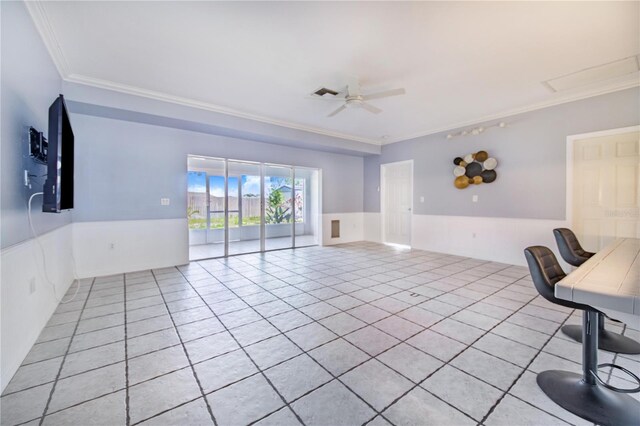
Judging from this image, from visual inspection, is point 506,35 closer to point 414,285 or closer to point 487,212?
point 414,285

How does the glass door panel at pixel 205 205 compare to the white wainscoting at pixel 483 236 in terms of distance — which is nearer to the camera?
the white wainscoting at pixel 483 236

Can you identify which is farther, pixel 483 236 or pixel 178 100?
pixel 483 236

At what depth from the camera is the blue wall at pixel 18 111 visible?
1913 mm

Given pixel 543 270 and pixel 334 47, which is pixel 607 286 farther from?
pixel 334 47

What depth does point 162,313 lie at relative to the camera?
115 inches

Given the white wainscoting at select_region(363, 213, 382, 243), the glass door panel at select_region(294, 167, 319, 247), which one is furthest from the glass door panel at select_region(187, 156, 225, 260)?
the white wainscoting at select_region(363, 213, 382, 243)

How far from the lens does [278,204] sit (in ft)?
25.1

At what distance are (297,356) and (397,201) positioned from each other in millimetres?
5809

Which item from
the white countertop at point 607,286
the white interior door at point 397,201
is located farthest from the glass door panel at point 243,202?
the white countertop at point 607,286

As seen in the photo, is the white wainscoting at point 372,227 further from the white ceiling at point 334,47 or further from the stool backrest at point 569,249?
the stool backrest at point 569,249

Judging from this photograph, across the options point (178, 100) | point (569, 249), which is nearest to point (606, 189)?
point (569, 249)

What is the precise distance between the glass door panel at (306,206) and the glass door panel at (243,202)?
3.61ft

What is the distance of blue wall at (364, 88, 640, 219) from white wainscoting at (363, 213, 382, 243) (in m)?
1.45

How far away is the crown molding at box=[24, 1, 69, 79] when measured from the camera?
7.71 ft
